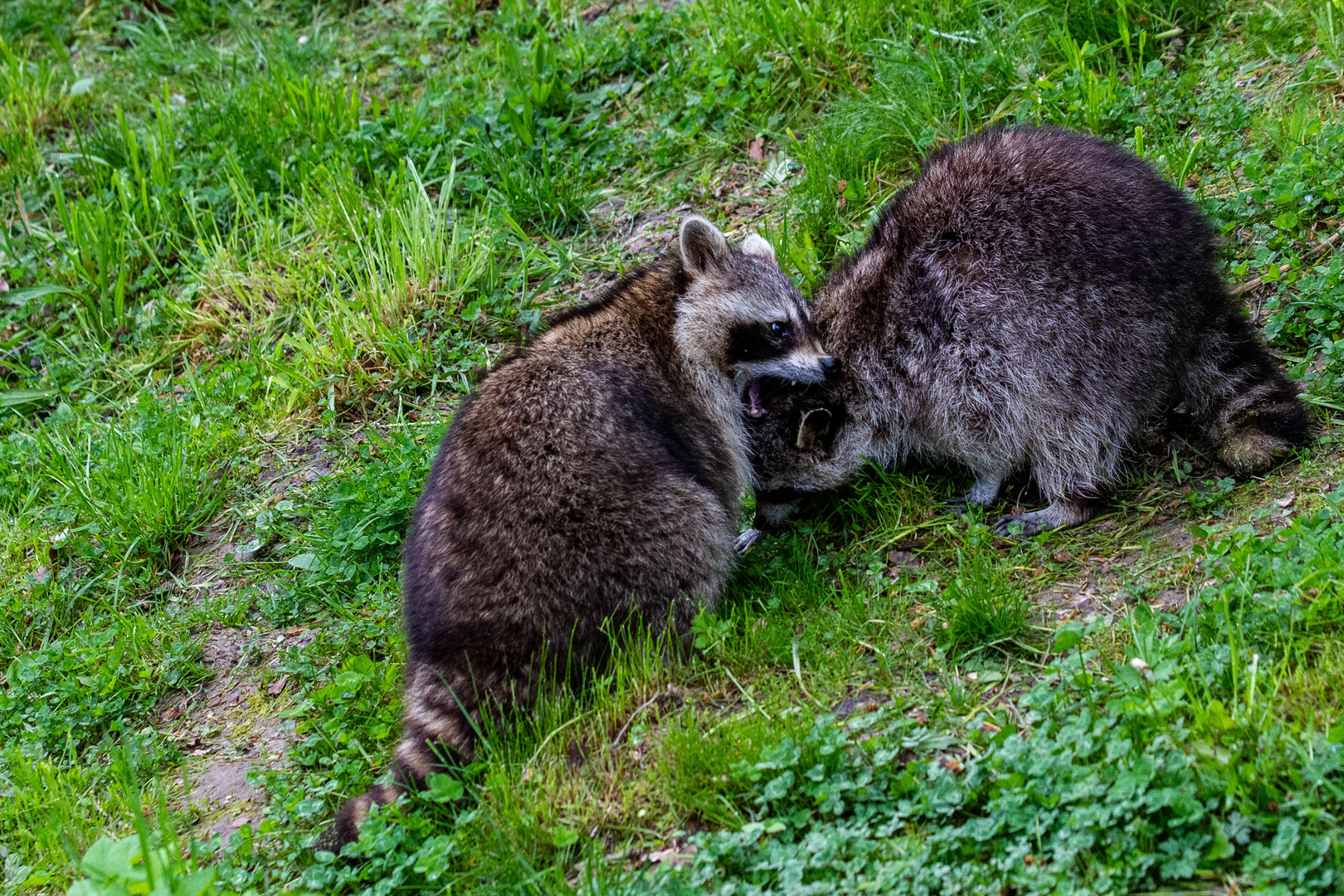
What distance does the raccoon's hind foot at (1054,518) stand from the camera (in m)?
3.79

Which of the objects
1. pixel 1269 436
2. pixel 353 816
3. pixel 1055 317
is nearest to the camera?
pixel 353 816

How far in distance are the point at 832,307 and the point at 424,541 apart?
5.80 ft

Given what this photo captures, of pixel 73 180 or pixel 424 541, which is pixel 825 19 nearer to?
pixel 424 541

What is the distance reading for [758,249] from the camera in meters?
4.52

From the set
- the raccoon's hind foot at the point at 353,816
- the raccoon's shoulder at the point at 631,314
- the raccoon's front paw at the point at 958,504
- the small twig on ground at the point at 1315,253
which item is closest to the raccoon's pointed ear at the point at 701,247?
the raccoon's shoulder at the point at 631,314

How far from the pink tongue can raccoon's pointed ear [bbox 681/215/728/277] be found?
45cm

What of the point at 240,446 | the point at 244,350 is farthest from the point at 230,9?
the point at 240,446

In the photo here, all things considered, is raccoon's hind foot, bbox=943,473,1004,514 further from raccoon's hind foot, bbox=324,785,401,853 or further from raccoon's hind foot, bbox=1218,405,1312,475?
raccoon's hind foot, bbox=324,785,401,853

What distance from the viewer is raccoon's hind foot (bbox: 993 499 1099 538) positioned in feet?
12.4

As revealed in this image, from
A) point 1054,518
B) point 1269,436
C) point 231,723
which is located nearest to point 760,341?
point 1054,518

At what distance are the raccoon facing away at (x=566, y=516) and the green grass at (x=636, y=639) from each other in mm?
160

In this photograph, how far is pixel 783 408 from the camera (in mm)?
4199

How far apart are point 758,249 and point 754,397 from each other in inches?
25.3

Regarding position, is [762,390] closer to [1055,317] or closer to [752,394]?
[752,394]
